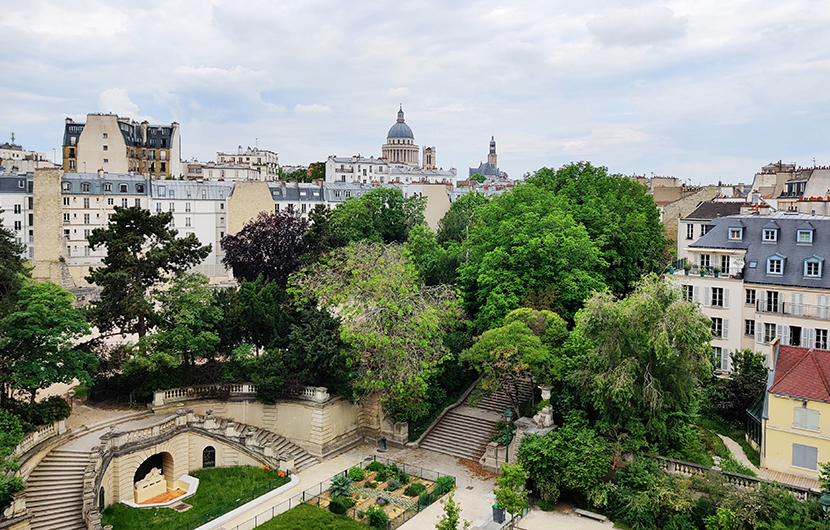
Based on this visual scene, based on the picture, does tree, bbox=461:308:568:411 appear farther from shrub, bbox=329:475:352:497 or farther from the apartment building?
the apartment building

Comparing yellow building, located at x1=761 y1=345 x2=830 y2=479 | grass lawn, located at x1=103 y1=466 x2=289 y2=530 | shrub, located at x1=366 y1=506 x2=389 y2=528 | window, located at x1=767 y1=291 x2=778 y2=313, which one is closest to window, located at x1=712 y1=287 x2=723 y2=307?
window, located at x1=767 y1=291 x2=778 y2=313

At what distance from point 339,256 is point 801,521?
23.7 metres

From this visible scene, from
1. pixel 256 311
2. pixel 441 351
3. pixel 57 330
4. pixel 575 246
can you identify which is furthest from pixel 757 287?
pixel 57 330

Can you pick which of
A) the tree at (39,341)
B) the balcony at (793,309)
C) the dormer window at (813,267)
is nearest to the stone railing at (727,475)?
the balcony at (793,309)

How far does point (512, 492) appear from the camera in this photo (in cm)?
2200

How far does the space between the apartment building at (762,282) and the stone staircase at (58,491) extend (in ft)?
91.1

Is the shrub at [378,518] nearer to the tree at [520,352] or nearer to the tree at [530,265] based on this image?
the tree at [520,352]

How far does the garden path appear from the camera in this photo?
23609 millimetres

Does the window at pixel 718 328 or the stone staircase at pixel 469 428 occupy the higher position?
the window at pixel 718 328

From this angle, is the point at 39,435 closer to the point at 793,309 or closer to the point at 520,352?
the point at 520,352

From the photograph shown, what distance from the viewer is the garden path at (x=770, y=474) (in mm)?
23609

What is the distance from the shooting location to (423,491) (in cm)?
2648

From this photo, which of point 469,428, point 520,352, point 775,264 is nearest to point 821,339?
point 775,264

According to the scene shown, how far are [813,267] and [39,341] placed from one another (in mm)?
33918
